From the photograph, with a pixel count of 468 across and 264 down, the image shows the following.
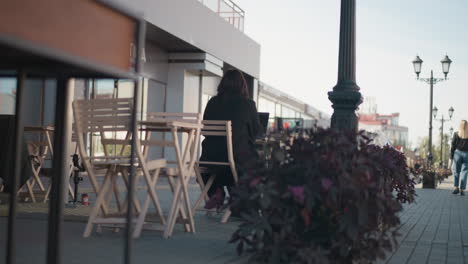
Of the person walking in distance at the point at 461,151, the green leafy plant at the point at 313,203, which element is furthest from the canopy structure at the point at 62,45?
the person walking in distance at the point at 461,151

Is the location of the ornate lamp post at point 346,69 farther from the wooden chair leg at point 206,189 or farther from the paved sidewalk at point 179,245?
the wooden chair leg at point 206,189

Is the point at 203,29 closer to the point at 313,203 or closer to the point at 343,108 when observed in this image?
the point at 343,108

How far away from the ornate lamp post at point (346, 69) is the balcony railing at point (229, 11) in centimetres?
1389

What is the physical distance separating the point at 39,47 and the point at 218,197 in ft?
10.2

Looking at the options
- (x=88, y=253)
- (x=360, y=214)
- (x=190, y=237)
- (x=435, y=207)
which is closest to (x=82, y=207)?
(x=190, y=237)

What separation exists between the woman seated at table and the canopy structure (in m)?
4.30

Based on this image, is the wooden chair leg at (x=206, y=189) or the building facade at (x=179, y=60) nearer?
the wooden chair leg at (x=206, y=189)

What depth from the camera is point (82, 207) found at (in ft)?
23.8

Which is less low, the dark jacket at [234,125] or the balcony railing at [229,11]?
the balcony railing at [229,11]

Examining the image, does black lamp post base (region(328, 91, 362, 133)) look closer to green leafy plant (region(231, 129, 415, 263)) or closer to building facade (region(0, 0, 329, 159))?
green leafy plant (region(231, 129, 415, 263))

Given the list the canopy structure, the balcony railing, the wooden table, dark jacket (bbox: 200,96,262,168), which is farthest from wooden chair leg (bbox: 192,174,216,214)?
the balcony railing

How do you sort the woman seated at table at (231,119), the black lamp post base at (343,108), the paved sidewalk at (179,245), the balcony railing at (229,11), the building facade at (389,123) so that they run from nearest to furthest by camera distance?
the paved sidewalk at (179,245) < the woman seated at table at (231,119) < the black lamp post base at (343,108) < the balcony railing at (229,11) < the building facade at (389,123)

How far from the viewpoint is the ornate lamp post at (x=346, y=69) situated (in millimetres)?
6648

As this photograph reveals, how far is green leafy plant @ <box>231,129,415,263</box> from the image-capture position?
352 centimetres
